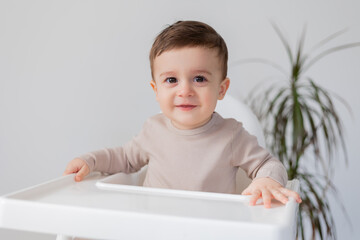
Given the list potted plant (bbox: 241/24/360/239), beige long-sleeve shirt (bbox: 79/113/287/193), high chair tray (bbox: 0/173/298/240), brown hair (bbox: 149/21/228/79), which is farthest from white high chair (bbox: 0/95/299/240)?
potted plant (bbox: 241/24/360/239)

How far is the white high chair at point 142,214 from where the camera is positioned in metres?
0.57

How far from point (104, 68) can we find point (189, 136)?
4.02 feet

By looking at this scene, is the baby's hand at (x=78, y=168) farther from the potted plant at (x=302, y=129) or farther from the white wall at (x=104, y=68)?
the white wall at (x=104, y=68)

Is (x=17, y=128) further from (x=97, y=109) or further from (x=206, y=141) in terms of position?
(x=206, y=141)

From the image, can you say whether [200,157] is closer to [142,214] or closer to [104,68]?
[142,214]

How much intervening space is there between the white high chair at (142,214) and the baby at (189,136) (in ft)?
0.59

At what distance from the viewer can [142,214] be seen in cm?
60

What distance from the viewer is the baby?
3.03 ft

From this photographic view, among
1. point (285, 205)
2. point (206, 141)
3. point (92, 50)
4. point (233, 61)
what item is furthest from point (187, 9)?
point (285, 205)

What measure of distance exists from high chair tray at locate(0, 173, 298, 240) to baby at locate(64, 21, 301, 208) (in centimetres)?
20

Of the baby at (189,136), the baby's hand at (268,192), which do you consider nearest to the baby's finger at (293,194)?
the baby's hand at (268,192)

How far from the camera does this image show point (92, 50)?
2135mm

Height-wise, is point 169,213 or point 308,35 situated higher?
point 308,35

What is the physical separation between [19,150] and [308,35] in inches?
62.0
